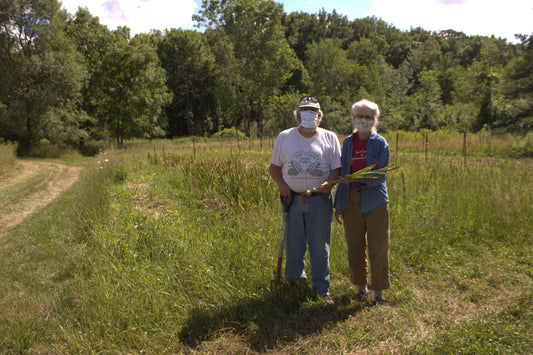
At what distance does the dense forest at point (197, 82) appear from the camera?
22.8m

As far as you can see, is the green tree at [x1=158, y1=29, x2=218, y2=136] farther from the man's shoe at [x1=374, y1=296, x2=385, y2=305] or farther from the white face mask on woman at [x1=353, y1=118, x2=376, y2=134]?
the man's shoe at [x1=374, y1=296, x2=385, y2=305]

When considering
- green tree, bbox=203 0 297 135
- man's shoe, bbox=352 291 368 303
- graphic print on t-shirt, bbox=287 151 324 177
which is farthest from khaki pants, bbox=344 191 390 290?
green tree, bbox=203 0 297 135

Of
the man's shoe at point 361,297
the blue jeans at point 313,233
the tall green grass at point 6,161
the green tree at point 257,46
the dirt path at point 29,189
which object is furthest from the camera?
the green tree at point 257,46

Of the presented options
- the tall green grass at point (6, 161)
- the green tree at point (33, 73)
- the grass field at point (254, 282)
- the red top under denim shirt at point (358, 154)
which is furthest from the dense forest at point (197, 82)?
the red top under denim shirt at point (358, 154)

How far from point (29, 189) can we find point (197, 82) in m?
35.0

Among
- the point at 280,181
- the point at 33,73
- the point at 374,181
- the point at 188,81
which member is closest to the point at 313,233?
the point at 280,181

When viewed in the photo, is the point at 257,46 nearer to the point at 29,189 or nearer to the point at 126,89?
the point at 126,89

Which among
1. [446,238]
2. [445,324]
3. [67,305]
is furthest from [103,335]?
[446,238]

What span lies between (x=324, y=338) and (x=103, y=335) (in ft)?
6.22

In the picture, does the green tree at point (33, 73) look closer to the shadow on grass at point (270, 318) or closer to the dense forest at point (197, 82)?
the dense forest at point (197, 82)

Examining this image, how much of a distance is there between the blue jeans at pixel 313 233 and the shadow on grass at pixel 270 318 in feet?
0.63

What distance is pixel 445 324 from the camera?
3.13 m

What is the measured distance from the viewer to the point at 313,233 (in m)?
3.51

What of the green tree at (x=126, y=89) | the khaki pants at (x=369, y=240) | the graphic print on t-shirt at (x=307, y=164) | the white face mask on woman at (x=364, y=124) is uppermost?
the green tree at (x=126, y=89)
